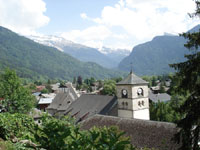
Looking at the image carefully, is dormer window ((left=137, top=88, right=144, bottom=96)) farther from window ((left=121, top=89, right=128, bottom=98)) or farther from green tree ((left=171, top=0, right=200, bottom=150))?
green tree ((left=171, top=0, right=200, bottom=150))

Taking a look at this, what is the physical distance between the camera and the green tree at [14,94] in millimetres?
28516

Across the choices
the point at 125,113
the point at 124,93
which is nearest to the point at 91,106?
the point at 125,113

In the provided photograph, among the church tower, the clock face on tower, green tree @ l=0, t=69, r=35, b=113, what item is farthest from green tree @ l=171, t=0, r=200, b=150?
green tree @ l=0, t=69, r=35, b=113

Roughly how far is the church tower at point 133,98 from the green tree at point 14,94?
41.4 ft

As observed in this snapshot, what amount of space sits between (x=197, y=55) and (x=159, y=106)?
23.2 m

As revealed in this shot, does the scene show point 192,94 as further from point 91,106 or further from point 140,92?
point 91,106

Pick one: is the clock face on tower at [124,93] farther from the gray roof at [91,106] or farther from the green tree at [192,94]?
the green tree at [192,94]

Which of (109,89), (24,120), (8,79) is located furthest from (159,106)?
(109,89)

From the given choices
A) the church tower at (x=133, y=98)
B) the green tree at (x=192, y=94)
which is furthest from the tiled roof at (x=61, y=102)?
the green tree at (x=192, y=94)

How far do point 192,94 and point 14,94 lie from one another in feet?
78.9

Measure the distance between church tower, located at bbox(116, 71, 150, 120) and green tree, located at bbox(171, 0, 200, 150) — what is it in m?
17.9

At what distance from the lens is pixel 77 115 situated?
33.1 meters

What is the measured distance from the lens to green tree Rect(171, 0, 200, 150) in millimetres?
10374

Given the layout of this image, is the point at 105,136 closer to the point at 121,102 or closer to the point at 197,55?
the point at 197,55
